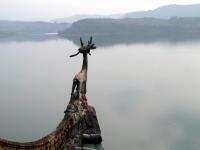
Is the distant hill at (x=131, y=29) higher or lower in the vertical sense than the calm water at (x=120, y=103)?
higher

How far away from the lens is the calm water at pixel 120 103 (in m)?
18.4

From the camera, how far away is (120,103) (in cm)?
2431

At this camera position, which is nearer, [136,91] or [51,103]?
[51,103]

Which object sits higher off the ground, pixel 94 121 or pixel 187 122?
pixel 94 121

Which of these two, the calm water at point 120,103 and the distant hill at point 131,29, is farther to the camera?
the distant hill at point 131,29

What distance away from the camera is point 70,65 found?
43.6 meters

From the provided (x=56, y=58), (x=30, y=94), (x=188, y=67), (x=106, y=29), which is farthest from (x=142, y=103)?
(x=106, y=29)

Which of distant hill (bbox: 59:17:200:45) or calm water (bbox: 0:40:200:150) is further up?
distant hill (bbox: 59:17:200:45)

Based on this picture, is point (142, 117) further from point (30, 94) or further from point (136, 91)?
point (30, 94)

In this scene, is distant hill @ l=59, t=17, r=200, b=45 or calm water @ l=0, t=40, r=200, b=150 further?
distant hill @ l=59, t=17, r=200, b=45

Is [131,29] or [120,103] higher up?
[131,29]

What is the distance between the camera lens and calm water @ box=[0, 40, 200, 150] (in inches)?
726

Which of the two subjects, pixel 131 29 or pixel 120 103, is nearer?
pixel 120 103

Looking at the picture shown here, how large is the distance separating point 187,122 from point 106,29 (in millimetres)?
87390
